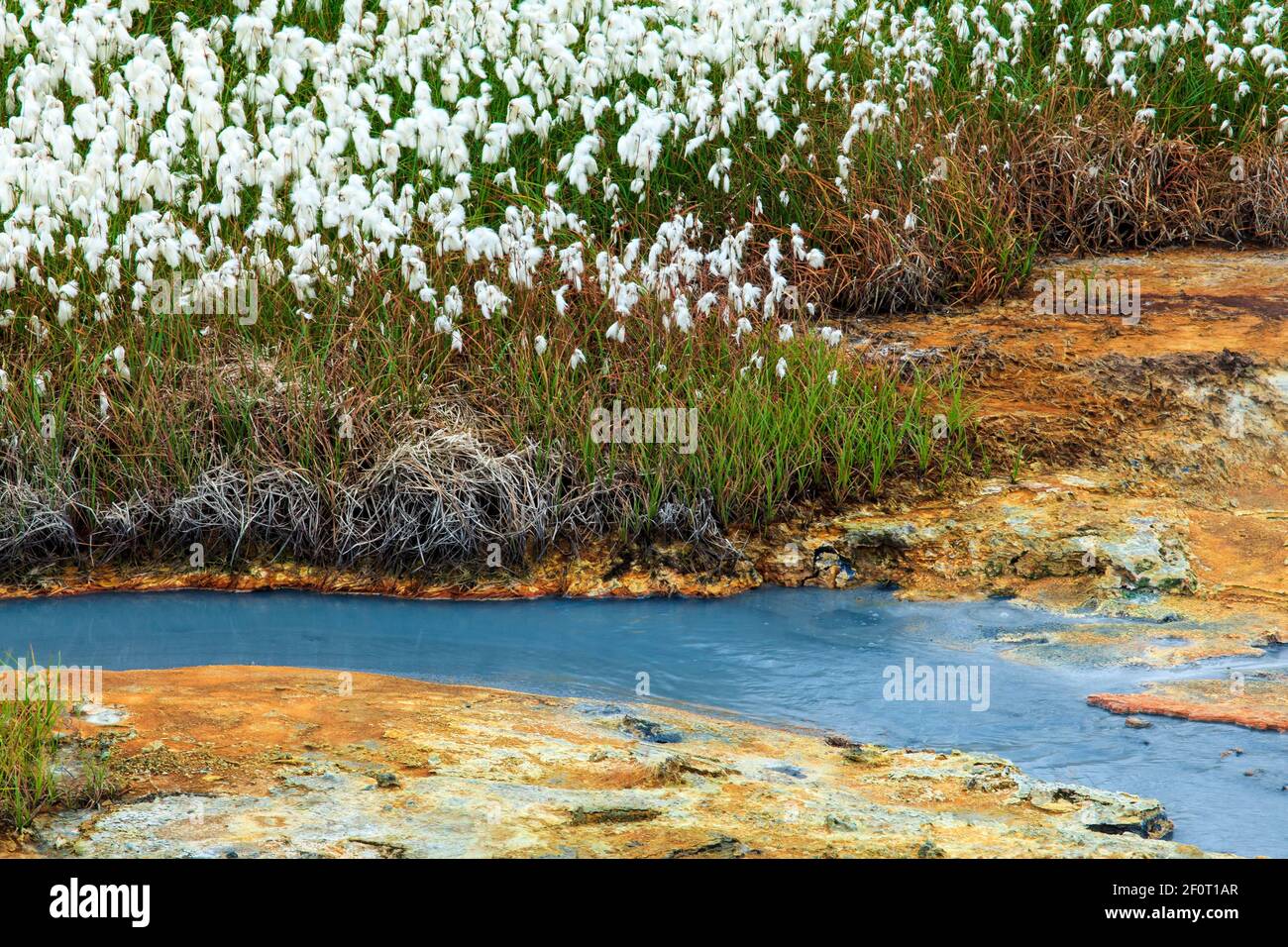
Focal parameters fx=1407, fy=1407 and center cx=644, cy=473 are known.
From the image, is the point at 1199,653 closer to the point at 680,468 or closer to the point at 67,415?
Answer: the point at 680,468

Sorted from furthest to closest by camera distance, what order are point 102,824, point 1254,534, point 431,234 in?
1. point 431,234
2. point 1254,534
3. point 102,824

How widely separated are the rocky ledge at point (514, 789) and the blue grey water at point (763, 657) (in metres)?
0.33

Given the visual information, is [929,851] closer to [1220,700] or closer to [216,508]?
[1220,700]

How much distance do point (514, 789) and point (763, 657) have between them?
2.02m

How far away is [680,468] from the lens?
6.72 meters

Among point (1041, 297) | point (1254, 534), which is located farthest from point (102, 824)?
point (1041, 297)

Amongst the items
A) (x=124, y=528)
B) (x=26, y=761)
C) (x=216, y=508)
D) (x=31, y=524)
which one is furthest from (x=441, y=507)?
(x=26, y=761)

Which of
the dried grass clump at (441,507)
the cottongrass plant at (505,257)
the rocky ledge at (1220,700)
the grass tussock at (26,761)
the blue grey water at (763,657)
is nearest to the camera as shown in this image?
the grass tussock at (26,761)

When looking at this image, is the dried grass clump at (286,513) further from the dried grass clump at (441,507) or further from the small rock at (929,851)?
the small rock at (929,851)

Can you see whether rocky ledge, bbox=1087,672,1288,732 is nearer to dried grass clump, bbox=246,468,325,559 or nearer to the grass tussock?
the grass tussock

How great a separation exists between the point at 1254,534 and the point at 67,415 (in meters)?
5.65

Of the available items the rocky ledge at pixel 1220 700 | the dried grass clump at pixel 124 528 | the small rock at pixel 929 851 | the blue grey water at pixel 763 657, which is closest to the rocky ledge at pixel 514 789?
the small rock at pixel 929 851

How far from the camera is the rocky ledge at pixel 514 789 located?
11.3 feet

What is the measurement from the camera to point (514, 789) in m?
3.83
